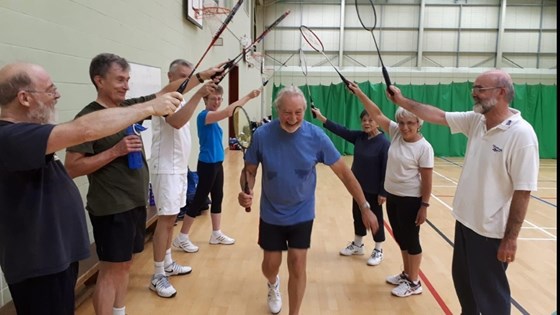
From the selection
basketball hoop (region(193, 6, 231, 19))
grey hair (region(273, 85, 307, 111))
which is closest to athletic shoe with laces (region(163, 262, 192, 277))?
grey hair (region(273, 85, 307, 111))

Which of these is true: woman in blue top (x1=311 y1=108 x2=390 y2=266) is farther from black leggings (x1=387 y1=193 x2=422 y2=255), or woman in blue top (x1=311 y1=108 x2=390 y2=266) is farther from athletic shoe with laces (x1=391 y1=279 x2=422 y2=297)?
athletic shoe with laces (x1=391 y1=279 x2=422 y2=297)

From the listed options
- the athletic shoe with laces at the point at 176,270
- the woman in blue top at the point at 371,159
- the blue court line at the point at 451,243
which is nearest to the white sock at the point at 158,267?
the athletic shoe with laces at the point at 176,270

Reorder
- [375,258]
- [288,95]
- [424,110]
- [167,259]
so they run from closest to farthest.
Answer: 1. [288,95]
2. [424,110]
3. [167,259]
4. [375,258]

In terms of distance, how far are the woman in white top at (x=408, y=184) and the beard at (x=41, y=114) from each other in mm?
2696

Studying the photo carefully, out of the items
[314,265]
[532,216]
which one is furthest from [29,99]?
[532,216]

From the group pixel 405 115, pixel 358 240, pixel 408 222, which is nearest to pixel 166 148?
pixel 405 115

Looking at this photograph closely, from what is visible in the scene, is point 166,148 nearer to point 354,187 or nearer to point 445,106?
point 354,187

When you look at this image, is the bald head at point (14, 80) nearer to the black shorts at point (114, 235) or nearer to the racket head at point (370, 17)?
the black shorts at point (114, 235)

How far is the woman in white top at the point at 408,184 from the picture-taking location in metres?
3.69

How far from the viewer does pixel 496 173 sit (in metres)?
2.53

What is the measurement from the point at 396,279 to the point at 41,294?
325cm

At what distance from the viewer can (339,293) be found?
13.0 ft

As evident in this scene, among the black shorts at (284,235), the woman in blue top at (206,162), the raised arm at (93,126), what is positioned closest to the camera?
the raised arm at (93,126)

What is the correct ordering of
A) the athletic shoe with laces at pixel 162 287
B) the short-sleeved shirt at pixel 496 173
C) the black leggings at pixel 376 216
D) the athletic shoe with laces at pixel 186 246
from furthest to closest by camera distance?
the athletic shoe with laces at pixel 186 246 < the black leggings at pixel 376 216 < the athletic shoe with laces at pixel 162 287 < the short-sleeved shirt at pixel 496 173
